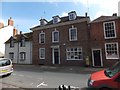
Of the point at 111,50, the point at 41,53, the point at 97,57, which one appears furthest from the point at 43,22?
the point at 111,50

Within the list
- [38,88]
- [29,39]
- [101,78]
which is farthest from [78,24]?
[101,78]

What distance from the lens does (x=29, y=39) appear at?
27.7 m

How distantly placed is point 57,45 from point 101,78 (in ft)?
55.0

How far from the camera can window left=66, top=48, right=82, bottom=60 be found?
68.2 ft

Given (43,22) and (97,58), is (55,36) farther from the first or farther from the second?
(97,58)

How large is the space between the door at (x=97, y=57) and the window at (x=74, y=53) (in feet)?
6.63

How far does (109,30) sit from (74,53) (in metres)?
5.94

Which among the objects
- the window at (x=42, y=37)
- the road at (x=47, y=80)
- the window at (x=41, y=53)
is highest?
the window at (x=42, y=37)

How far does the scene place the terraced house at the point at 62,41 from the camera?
20656 millimetres

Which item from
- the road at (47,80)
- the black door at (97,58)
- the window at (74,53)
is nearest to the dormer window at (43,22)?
the window at (74,53)

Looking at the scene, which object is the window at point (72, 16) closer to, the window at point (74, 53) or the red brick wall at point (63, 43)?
the red brick wall at point (63, 43)

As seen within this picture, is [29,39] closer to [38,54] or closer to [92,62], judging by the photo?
[38,54]

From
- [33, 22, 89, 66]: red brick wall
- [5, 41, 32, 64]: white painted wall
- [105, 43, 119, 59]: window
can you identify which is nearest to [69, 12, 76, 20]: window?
[33, 22, 89, 66]: red brick wall

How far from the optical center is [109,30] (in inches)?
749
